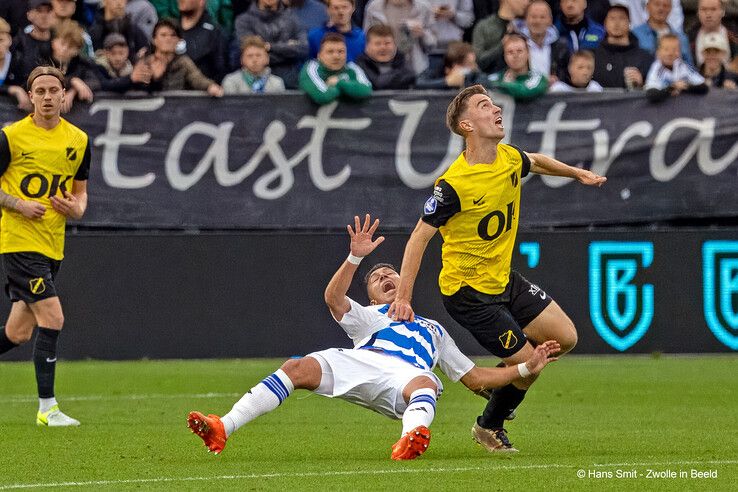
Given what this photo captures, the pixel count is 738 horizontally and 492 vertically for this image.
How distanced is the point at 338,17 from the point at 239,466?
31.5 feet

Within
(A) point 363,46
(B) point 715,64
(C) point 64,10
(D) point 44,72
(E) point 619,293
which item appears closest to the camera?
(D) point 44,72

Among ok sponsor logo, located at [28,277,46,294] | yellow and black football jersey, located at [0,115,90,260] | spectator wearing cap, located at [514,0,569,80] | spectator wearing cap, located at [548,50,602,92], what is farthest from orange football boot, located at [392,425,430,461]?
spectator wearing cap, located at [514,0,569,80]

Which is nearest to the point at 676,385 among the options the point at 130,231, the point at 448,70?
the point at 448,70

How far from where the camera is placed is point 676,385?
1342 cm

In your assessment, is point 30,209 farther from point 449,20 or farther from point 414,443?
point 449,20

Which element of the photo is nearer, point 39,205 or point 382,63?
point 39,205

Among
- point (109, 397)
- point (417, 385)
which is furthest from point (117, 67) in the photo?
point (417, 385)

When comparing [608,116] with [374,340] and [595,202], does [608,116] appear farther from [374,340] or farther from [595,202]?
[374,340]

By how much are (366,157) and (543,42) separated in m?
2.60

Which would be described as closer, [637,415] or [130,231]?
[637,415]

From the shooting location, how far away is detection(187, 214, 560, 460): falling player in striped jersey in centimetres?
802

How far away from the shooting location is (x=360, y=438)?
9.73 metres

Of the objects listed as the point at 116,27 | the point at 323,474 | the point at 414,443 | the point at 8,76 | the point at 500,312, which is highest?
the point at 116,27

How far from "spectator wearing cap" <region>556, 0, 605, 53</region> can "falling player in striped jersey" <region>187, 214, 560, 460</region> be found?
942cm
